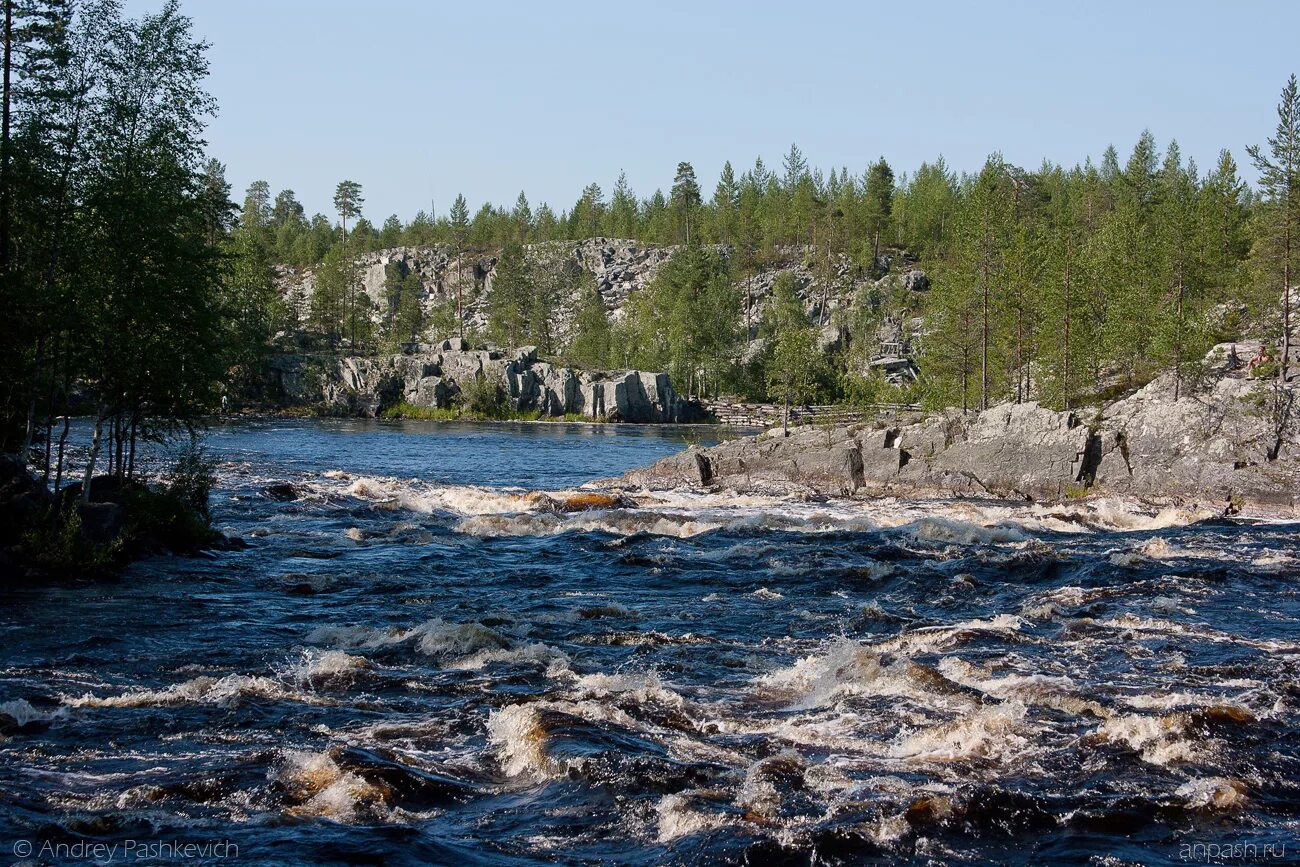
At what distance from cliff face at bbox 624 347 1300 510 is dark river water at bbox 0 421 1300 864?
975 cm

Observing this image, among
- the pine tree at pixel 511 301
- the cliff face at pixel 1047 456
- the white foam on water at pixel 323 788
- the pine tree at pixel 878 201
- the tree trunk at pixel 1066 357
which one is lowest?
the white foam on water at pixel 323 788

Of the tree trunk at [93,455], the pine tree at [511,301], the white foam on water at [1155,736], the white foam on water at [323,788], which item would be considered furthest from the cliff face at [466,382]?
the white foam on water at [323,788]

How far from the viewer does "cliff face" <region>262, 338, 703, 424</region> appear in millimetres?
101500

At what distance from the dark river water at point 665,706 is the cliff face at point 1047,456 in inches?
384

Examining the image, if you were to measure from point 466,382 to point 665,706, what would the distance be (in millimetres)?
93651

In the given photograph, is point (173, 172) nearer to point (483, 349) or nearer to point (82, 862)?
point (82, 862)

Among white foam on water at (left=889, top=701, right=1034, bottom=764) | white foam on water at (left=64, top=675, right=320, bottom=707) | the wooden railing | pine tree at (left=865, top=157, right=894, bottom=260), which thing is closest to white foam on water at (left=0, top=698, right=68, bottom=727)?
white foam on water at (left=64, top=675, right=320, bottom=707)

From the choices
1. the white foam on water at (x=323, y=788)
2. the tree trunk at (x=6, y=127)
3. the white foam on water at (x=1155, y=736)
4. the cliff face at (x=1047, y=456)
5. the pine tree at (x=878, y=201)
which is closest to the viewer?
the white foam on water at (x=323, y=788)

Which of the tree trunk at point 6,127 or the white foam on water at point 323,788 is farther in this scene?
the tree trunk at point 6,127

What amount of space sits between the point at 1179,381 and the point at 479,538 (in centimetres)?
3331

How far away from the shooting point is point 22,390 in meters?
24.9

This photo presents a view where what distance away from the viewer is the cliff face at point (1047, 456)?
37.2 metres

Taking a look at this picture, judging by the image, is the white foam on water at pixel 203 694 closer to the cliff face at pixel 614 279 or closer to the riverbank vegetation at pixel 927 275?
the riverbank vegetation at pixel 927 275

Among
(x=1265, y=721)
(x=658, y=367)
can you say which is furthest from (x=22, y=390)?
(x=658, y=367)
